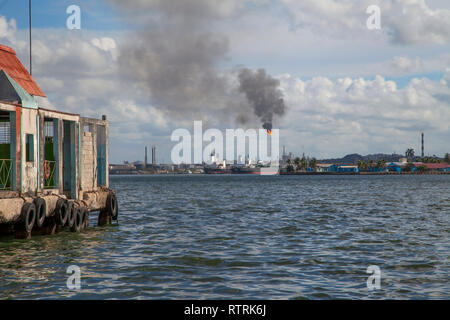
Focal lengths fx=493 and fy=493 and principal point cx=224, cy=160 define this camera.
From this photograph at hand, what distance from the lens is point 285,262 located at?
16.0 metres

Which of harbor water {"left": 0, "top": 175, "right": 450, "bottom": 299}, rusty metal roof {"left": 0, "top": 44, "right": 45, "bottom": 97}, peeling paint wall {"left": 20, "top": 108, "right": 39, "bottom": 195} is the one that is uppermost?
rusty metal roof {"left": 0, "top": 44, "right": 45, "bottom": 97}

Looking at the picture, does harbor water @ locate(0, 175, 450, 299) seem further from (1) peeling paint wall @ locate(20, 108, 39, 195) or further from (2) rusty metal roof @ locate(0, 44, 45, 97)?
→ (2) rusty metal roof @ locate(0, 44, 45, 97)

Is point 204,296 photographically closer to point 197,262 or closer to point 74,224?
point 197,262

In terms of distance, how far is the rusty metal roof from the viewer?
2477cm

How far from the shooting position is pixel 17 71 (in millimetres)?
25734

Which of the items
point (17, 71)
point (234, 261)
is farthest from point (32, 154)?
point (234, 261)

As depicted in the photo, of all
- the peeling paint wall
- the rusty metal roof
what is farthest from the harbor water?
the rusty metal roof

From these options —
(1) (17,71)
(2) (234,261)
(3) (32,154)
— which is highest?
(1) (17,71)

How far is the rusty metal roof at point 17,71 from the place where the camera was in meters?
24.8

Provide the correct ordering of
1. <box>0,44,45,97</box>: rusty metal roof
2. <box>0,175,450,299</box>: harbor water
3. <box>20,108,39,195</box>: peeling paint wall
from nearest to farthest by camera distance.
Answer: <box>0,175,450,299</box>: harbor water, <box>20,108,39,195</box>: peeling paint wall, <box>0,44,45,97</box>: rusty metal roof

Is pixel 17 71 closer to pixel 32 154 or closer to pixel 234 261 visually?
pixel 32 154

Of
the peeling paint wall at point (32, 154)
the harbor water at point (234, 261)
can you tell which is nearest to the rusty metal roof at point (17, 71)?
the peeling paint wall at point (32, 154)

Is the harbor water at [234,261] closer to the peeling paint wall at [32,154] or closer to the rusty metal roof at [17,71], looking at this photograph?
the peeling paint wall at [32,154]

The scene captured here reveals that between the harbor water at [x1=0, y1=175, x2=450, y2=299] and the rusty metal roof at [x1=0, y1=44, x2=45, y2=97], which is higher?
the rusty metal roof at [x1=0, y1=44, x2=45, y2=97]
